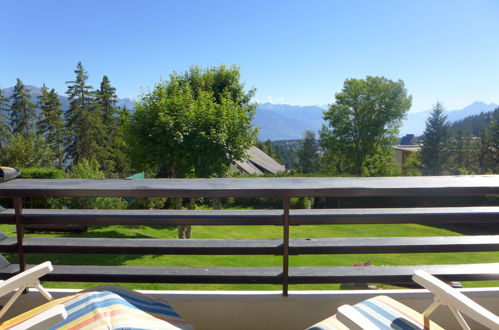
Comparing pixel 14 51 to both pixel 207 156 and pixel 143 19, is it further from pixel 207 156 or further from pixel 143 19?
pixel 207 156

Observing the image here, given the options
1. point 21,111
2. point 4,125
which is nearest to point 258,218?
point 4,125

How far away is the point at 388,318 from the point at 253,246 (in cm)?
94

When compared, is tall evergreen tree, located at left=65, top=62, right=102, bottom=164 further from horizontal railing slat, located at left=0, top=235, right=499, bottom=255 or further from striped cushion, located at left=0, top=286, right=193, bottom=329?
striped cushion, located at left=0, top=286, right=193, bottom=329

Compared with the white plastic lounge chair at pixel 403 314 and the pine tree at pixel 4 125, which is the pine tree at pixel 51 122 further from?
the white plastic lounge chair at pixel 403 314

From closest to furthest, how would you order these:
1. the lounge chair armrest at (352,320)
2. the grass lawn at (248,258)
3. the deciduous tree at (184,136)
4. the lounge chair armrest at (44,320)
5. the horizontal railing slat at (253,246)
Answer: the lounge chair armrest at (44,320), the lounge chair armrest at (352,320), the horizontal railing slat at (253,246), the grass lawn at (248,258), the deciduous tree at (184,136)

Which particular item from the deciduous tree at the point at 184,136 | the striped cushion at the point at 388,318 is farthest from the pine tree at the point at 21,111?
the striped cushion at the point at 388,318

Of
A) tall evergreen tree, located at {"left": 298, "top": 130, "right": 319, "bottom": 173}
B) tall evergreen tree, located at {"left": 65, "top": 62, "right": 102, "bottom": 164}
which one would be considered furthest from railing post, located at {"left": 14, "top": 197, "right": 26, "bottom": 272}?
tall evergreen tree, located at {"left": 298, "top": 130, "right": 319, "bottom": 173}

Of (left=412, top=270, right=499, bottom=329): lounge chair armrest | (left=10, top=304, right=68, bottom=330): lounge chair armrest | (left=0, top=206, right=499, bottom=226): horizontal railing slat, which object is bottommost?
(left=412, top=270, right=499, bottom=329): lounge chair armrest

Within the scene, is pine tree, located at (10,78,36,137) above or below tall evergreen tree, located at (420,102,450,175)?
above

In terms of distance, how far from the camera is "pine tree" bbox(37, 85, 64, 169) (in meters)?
38.1

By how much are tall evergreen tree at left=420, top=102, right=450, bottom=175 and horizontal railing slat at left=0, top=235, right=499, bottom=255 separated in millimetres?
43535

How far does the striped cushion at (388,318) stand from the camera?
58.8 inches

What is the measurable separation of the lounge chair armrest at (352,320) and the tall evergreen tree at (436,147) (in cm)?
4472

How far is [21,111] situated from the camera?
135 ft
